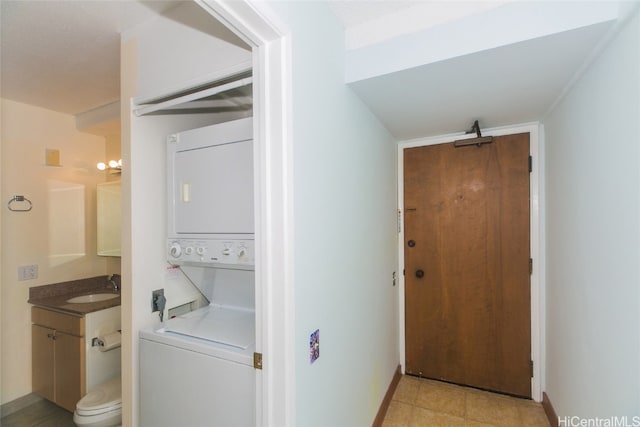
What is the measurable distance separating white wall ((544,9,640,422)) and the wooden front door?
36 centimetres

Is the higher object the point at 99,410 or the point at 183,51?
the point at 183,51

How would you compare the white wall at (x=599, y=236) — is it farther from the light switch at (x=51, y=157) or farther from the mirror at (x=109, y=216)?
the light switch at (x=51, y=157)

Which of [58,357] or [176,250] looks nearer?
[176,250]

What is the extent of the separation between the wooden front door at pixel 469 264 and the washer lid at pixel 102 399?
2.19 meters

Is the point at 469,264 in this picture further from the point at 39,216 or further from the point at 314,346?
the point at 39,216

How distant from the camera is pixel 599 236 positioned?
49.6 inches

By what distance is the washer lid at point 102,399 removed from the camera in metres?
1.67

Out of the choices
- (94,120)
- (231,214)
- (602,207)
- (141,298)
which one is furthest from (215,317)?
(94,120)

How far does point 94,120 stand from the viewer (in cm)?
261

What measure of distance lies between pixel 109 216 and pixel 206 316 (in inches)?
75.4

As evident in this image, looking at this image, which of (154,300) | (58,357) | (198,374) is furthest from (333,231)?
(58,357)

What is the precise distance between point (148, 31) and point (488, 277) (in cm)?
275

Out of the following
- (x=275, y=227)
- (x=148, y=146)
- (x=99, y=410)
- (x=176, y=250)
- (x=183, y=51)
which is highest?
(x=183, y=51)

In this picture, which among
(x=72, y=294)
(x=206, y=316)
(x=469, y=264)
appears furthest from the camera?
(x=72, y=294)
